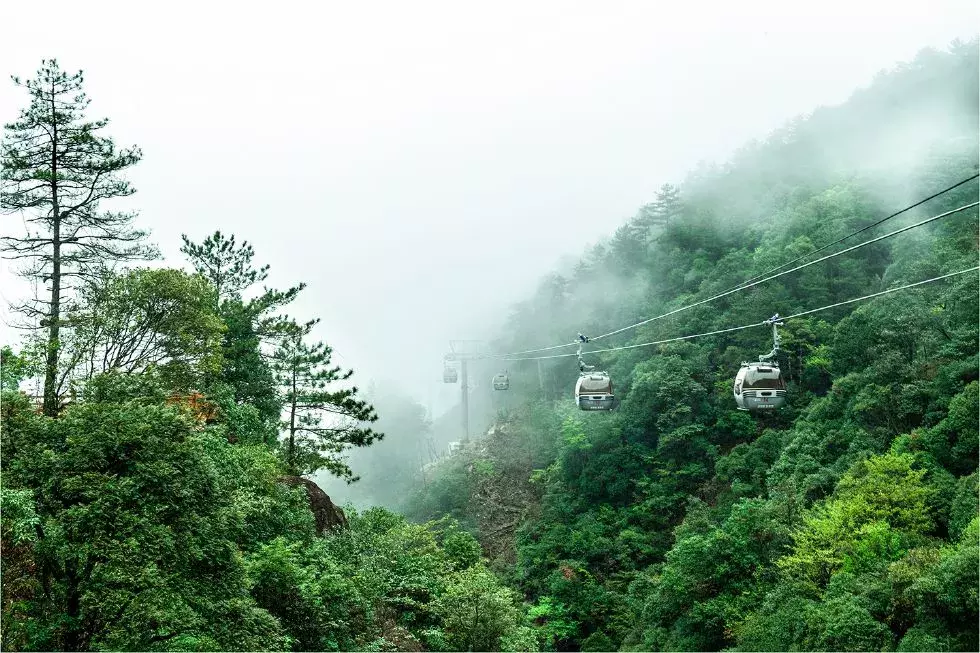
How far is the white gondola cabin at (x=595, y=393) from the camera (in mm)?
22625

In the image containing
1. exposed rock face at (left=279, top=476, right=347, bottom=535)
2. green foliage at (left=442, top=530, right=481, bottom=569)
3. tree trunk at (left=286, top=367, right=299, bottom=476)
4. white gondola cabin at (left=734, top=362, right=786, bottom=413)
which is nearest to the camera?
white gondola cabin at (left=734, top=362, right=786, bottom=413)

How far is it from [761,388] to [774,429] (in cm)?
2828

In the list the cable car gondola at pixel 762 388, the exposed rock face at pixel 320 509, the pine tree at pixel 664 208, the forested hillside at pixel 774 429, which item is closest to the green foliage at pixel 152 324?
the exposed rock face at pixel 320 509

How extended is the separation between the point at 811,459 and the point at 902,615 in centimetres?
1425

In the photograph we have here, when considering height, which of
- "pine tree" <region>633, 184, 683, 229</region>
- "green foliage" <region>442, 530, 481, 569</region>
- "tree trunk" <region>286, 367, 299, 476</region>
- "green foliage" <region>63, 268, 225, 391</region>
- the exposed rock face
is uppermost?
"pine tree" <region>633, 184, 683, 229</region>

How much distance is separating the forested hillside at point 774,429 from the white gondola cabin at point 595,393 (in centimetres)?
904

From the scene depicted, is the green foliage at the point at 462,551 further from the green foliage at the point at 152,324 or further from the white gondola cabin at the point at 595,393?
the green foliage at the point at 152,324

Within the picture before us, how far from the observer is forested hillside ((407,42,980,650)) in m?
26.8

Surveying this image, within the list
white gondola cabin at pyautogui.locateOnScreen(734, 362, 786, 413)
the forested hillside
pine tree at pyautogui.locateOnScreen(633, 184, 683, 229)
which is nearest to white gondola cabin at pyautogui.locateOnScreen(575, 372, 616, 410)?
white gondola cabin at pyautogui.locateOnScreen(734, 362, 786, 413)

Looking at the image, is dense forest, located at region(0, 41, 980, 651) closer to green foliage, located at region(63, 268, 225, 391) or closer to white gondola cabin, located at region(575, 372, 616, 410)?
green foliage, located at region(63, 268, 225, 391)

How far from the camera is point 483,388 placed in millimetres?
91688

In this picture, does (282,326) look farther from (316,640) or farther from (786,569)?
(786,569)

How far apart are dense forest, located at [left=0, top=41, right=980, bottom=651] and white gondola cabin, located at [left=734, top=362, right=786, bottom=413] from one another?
6.49 metres

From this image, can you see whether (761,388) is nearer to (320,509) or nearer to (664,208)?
(320,509)
